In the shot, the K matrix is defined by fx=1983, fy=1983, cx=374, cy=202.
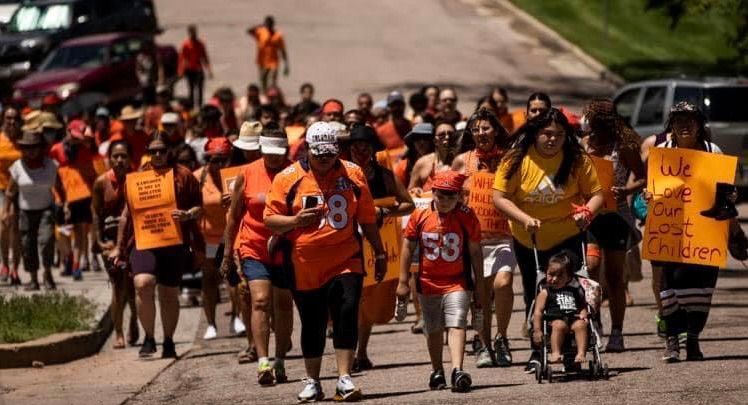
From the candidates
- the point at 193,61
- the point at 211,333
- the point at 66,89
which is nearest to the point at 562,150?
the point at 211,333

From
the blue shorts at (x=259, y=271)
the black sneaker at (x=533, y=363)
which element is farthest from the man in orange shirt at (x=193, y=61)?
the black sneaker at (x=533, y=363)

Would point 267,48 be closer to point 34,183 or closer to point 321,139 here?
point 34,183

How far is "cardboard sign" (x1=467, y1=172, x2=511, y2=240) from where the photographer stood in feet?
46.4

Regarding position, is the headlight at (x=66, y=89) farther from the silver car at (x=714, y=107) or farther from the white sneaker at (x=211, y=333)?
the white sneaker at (x=211, y=333)

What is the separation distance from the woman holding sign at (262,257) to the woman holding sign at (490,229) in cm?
138

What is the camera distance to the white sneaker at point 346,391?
12.4 meters

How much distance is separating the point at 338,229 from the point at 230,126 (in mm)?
12307

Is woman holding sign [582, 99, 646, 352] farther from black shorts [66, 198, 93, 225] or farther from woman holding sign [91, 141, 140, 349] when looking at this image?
black shorts [66, 198, 93, 225]

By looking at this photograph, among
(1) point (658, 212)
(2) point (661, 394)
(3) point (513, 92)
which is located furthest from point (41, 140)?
(3) point (513, 92)

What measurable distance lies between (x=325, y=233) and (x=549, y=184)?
1534mm

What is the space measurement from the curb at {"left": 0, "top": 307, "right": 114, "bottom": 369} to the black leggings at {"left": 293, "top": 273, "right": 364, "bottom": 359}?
4.52 meters

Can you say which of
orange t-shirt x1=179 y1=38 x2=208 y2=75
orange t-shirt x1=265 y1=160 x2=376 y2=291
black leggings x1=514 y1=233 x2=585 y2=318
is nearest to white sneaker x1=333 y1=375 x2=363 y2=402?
orange t-shirt x1=265 y1=160 x2=376 y2=291

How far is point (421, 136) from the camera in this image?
54.2ft

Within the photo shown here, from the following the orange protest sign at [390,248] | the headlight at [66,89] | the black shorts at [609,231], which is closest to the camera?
the black shorts at [609,231]
